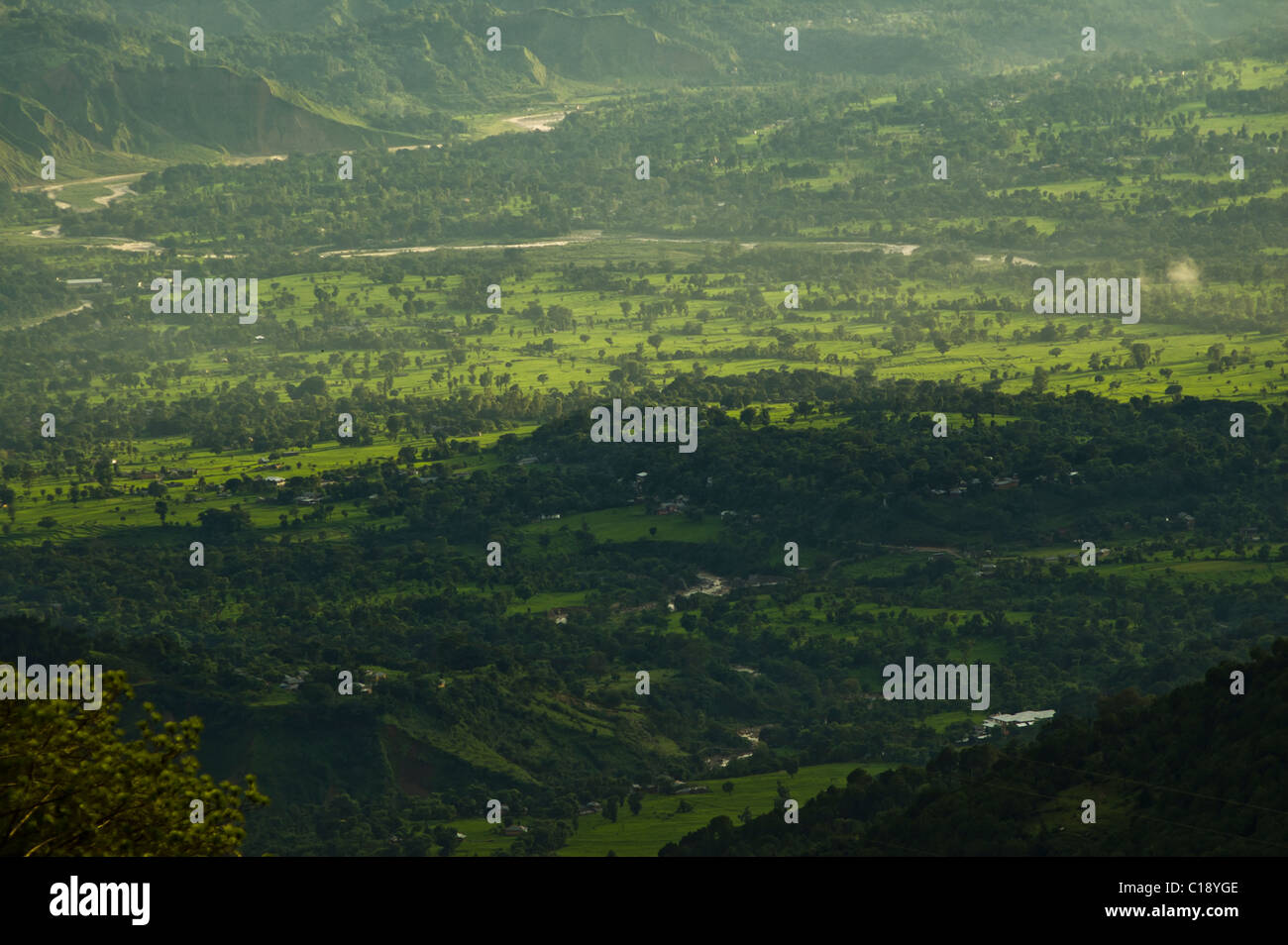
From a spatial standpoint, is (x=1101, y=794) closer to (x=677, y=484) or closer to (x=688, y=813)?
(x=688, y=813)

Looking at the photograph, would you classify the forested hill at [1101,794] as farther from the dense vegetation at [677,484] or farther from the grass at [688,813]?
the grass at [688,813]

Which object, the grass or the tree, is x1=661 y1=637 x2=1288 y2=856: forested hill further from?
the tree

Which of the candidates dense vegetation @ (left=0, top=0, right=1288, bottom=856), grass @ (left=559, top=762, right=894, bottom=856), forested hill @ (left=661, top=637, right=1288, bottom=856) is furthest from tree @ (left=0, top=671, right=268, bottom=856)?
grass @ (left=559, top=762, right=894, bottom=856)

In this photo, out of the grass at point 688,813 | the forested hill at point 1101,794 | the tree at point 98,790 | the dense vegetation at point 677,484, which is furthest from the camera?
the dense vegetation at point 677,484

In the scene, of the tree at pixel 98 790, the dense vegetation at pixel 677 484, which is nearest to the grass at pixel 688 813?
the dense vegetation at pixel 677 484

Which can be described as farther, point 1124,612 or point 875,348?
point 875,348
